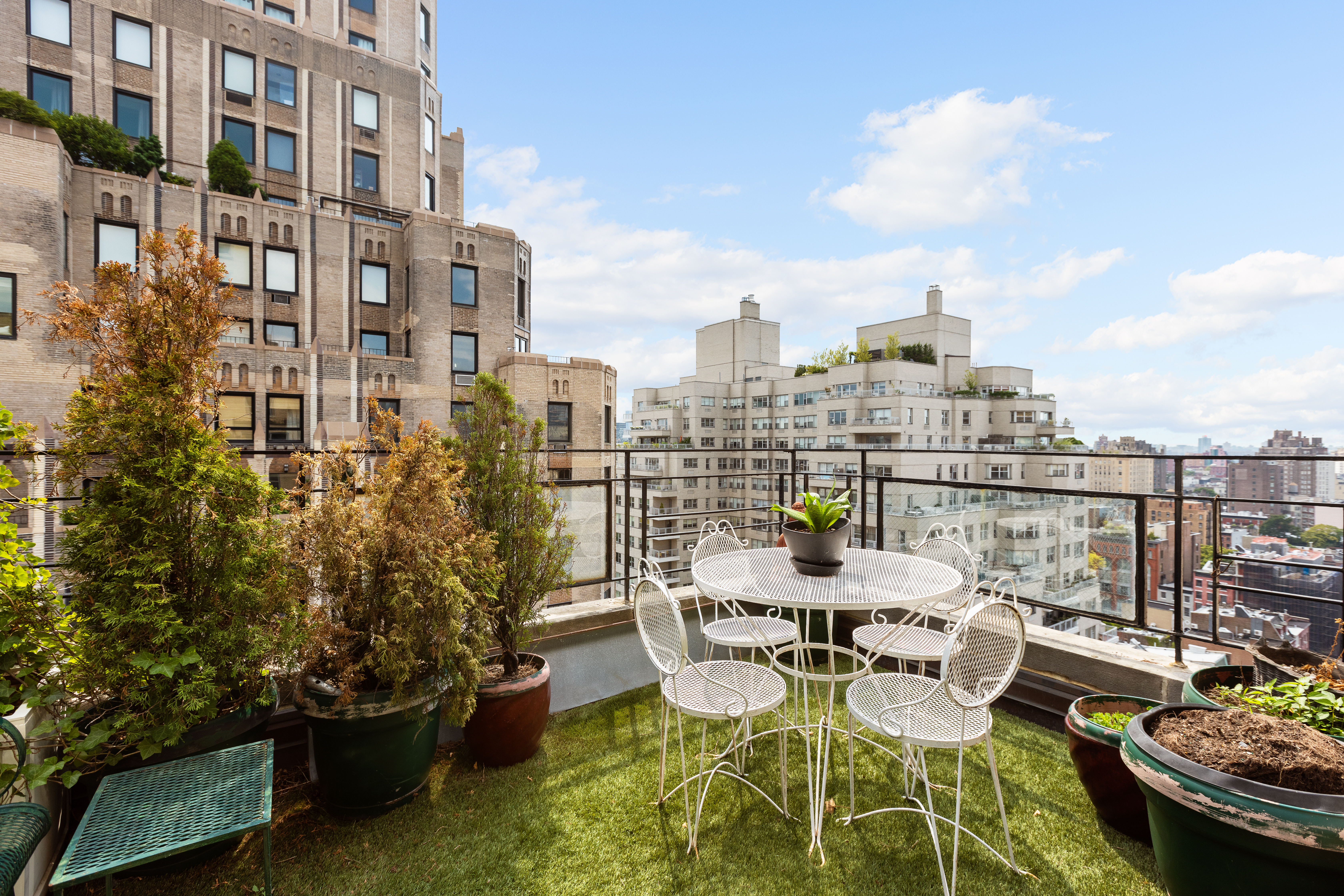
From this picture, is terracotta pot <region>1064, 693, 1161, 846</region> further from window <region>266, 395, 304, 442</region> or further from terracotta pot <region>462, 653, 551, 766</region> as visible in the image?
window <region>266, 395, 304, 442</region>

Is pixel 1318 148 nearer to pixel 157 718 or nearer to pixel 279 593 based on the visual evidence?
pixel 279 593

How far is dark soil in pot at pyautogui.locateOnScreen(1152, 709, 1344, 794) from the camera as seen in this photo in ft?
4.17

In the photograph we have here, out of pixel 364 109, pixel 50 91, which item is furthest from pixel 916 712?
pixel 364 109

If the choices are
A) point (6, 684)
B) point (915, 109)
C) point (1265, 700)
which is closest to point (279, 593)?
point (6, 684)

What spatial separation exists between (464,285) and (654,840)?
2154cm

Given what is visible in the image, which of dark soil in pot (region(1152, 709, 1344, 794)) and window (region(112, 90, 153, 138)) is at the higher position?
window (region(112, 90, 153, 138))

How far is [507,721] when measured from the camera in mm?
2455

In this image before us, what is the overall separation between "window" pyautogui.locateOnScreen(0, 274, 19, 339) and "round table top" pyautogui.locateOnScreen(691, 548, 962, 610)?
19.7 m

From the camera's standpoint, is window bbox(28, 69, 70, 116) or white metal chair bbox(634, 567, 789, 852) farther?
window bbox(28, 69, 70, 116)

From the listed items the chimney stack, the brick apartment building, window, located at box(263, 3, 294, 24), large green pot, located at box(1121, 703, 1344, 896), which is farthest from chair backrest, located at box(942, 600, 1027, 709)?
the chimney stack

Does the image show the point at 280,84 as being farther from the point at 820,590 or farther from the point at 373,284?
the point at 820,590

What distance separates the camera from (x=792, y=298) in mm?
33438

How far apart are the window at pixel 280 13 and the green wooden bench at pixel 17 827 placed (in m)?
26.4

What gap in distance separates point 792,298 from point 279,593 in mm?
34040
